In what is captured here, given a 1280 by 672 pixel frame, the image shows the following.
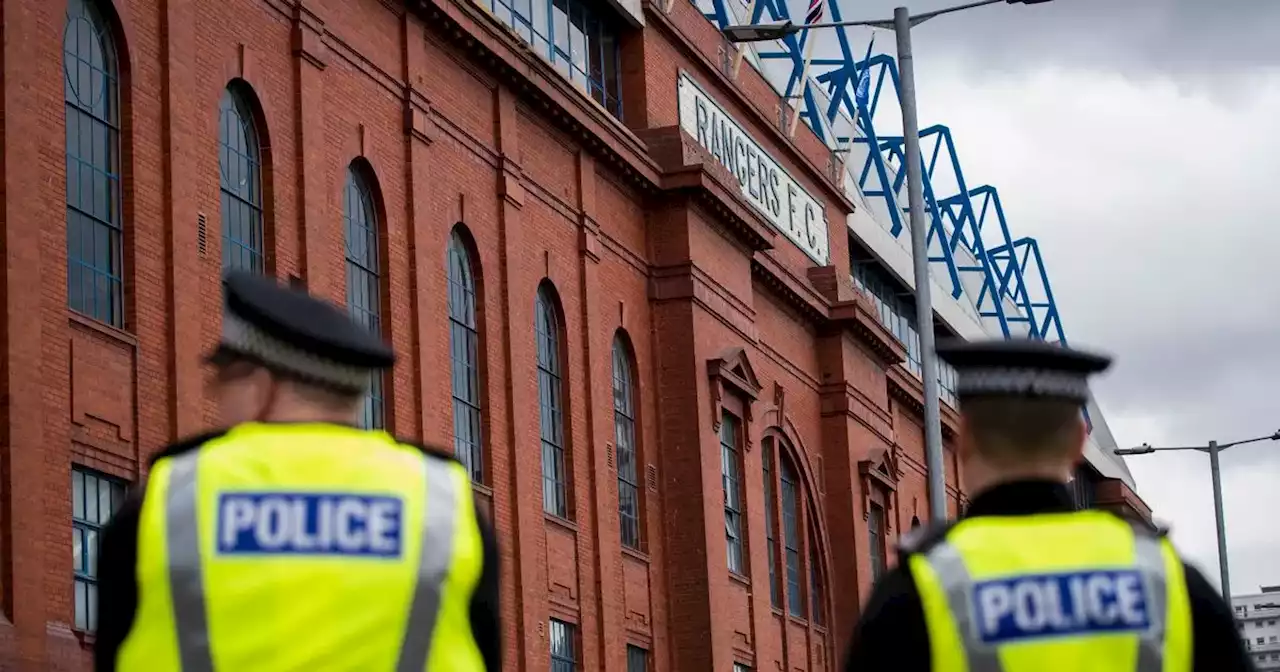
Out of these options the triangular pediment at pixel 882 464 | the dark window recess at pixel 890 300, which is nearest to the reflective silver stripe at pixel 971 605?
the triangular pediment at pixel 882 464

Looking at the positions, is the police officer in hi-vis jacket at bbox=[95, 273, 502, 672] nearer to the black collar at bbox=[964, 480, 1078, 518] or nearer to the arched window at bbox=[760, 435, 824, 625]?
the black collar at bbox=[964, 480, 1078, 518]

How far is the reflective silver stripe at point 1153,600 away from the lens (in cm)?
521

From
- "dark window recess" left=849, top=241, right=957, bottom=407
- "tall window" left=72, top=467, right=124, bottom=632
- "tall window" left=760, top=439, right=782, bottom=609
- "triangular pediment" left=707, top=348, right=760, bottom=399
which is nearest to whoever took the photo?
"tall window" left=72, top=467, right=124, bottom=632

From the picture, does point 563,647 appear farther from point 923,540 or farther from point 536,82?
point 923,540

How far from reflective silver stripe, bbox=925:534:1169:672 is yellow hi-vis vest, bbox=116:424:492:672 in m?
0.96

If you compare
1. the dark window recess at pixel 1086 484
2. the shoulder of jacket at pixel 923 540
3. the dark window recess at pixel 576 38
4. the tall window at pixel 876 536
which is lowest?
the shoulder of jacket at pixel 923 540

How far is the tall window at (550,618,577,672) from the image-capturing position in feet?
108

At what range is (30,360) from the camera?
21.4 meters

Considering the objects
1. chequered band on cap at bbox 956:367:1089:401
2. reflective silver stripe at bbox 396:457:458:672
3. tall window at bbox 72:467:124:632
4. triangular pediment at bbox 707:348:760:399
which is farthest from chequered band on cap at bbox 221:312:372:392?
triangular pediment at bbox 707:348:760:399

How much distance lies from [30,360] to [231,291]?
1675 cm

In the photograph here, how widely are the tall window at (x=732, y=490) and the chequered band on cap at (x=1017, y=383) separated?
34310mm

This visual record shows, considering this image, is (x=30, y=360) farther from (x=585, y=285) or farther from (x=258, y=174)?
(x=585, y=285)

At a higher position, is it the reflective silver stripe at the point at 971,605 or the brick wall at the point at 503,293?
the brick wall at the point at 503,293

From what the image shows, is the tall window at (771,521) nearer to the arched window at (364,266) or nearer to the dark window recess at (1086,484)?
the arched window at (364,266)
